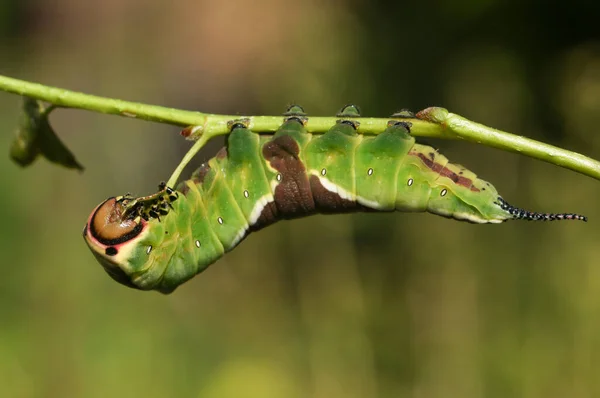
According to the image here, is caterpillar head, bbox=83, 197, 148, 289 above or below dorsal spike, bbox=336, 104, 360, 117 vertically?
below

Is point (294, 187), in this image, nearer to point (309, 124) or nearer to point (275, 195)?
point (275, 195)

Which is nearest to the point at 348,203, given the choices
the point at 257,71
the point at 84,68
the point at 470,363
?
the point at 470,363

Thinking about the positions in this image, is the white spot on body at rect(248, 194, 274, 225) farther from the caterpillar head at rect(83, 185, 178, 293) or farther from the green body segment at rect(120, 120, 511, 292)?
the caterpillar head at rect(83, 185, 178, 293)

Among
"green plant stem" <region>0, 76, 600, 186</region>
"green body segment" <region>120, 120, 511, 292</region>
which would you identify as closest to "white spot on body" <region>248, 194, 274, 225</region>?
"green body segment" <region>120, 120, 511, 292</region>

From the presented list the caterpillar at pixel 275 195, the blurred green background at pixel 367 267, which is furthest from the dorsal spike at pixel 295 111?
the blurred green background at pixel 367 267

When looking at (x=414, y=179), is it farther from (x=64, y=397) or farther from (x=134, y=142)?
(x=134, y=142)

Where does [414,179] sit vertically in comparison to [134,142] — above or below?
below

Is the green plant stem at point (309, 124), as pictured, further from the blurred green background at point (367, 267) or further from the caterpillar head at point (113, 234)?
the blurred green background at point (367, 267)
